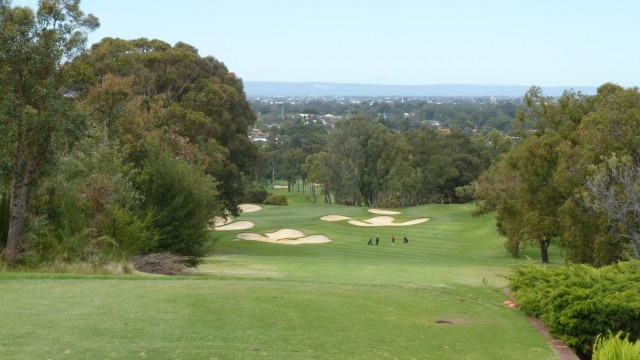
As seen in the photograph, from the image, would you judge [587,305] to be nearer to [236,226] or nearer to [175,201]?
[175,201]

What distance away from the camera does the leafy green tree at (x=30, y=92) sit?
707 inches

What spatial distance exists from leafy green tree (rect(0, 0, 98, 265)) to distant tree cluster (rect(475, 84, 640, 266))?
45.6ft

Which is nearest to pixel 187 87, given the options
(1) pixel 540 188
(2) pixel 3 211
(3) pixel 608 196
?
(1) pixel 540 188

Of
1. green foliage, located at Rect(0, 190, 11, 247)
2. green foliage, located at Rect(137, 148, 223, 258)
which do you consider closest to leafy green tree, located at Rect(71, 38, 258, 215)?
green foliage, located at Rect(137, 148, 223, 258)

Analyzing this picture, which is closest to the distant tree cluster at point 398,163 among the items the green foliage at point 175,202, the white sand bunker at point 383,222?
the white sand bunker at point 383,222

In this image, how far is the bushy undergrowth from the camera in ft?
38.1

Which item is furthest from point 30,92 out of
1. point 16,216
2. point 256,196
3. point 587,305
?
point 256,196

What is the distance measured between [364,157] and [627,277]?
71.7 meters

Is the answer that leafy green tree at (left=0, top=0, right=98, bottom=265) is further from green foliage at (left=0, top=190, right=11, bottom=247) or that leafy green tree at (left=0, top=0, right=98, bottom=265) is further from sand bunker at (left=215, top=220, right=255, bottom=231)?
sand bunker at (left=215, top=220, right=255, bottom=231)

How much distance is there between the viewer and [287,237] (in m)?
48.6

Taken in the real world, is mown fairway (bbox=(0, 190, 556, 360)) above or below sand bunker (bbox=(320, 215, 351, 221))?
above

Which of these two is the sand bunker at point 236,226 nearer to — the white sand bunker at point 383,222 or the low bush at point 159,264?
the white sand bunker at point 383,222

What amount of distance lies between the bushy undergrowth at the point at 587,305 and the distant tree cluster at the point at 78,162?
1100cm

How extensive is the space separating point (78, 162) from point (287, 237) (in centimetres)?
2668
